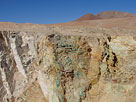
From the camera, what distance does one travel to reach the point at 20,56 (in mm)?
6602

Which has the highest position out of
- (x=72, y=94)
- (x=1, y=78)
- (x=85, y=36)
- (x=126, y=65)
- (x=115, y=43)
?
(x=85, y=36)

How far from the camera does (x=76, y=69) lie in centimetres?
562

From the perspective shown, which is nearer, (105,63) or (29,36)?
(105,63)

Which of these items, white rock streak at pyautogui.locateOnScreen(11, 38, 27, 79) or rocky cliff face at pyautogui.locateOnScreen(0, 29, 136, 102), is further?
white rock streak at pyautogui.locateOnScreen(11, 38, 27, 79)

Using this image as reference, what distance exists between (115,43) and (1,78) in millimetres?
6136

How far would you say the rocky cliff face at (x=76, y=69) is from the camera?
543cm

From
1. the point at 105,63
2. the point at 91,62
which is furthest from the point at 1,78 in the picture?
the point at 105,63

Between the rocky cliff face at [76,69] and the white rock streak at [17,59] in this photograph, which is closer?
the rocky cliff face at [76,69]

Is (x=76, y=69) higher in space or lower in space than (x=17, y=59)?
lower

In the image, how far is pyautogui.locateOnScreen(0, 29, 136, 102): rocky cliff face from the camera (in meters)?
5.43

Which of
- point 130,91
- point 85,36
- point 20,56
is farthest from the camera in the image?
point 20,56

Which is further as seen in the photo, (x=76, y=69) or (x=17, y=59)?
(x=17, y=59)

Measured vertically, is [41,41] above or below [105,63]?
above

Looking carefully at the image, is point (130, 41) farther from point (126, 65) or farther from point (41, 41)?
point (41, 41)
